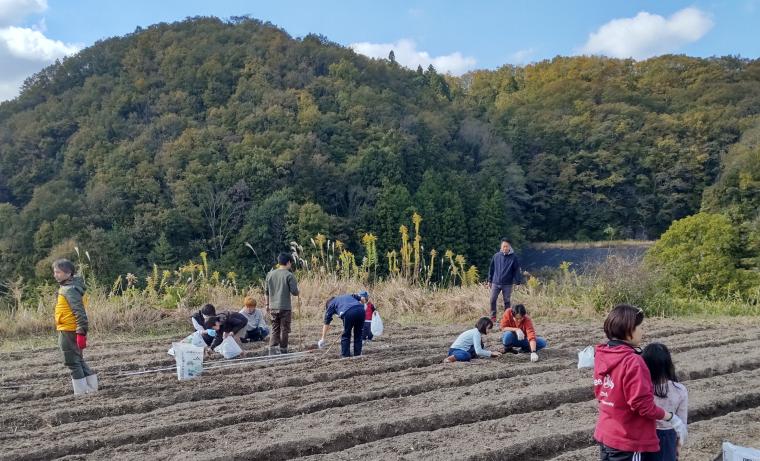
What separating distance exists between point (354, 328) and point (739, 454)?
18.3ft

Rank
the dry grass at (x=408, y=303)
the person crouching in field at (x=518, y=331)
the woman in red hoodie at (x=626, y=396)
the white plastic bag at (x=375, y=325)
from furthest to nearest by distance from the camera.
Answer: the dry grass at (x=408, y=303), the white plastic bag at (x=375, y=325), the person crouching in field at (x=518, y=331), the woman in red hoodie at (x=626, y=396)

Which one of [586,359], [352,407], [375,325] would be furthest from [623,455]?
[375,325]

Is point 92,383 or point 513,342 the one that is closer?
point 92,383

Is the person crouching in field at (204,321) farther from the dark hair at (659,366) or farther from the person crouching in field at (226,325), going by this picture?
the dark hair at (659,366)

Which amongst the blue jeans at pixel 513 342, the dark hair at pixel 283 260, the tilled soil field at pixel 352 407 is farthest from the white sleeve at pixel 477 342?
the dark hair at pixel 283 260

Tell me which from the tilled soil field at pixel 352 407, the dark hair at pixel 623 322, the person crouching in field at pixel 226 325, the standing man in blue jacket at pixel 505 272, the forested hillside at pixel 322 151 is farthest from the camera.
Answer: the forested hillside at pixel 322 151

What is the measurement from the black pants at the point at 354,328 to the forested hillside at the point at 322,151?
2379cm

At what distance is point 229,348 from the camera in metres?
8.89

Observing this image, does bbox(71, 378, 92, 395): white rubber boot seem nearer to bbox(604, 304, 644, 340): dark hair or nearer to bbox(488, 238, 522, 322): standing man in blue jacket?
bbox(604, 304, 644, 340): dark hair

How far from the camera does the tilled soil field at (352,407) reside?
5258mm

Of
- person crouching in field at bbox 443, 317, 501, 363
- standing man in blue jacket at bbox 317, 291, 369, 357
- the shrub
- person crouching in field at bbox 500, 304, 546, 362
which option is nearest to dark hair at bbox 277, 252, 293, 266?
standing man in blue jacket at bbox 317, 291, 369, 357

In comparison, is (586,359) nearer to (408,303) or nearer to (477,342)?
(477,342)

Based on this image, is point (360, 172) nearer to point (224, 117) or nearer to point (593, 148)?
point (224, 117)

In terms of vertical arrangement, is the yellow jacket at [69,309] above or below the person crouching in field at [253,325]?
above
